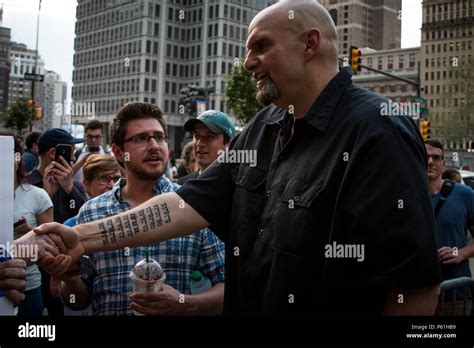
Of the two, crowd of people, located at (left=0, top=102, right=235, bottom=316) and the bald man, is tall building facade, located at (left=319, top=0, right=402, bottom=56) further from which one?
the bald man

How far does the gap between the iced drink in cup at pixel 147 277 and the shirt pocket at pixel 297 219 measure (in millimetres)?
740

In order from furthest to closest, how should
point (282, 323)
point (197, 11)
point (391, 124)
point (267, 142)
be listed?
point (197, 11)
point (267, 142)
point (282, 323)
point (391, 124)

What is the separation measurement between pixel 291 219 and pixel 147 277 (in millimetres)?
872

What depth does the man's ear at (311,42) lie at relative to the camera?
2092 millimetres

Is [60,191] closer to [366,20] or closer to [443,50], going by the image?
[366,20]

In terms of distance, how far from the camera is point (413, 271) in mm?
1711

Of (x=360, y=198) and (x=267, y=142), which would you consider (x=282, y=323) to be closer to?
(x=360, y=198)

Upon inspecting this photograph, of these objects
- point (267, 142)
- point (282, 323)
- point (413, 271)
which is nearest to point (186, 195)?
point (267, 142)

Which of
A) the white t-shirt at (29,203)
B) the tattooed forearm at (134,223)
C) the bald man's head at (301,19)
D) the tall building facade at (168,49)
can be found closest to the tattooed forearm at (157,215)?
the tattooed forearm at (134,223)

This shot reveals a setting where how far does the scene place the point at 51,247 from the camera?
2.26 metres

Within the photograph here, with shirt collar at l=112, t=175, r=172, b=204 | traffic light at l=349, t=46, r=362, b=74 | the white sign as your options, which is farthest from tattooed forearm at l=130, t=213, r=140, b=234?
traffic light at l=349, t=46, r=362, b=74

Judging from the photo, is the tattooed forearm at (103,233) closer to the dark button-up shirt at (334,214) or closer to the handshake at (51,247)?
the handshake at (51,247)

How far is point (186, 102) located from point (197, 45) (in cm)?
7298

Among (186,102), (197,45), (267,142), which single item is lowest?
(267,142)
